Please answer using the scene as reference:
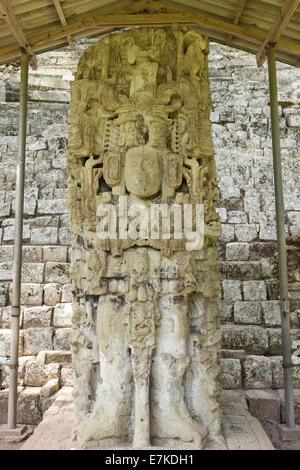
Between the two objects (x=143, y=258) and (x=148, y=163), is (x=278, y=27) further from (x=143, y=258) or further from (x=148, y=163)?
(x=143, y=258)

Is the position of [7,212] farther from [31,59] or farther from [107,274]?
[107,274]

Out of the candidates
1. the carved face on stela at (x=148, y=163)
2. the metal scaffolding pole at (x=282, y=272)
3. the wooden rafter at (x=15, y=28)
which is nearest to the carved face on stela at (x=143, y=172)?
the carved face on stela at (x=148, y=163)

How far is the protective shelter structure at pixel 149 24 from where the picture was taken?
15.3ft

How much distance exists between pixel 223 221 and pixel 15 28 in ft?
15.1

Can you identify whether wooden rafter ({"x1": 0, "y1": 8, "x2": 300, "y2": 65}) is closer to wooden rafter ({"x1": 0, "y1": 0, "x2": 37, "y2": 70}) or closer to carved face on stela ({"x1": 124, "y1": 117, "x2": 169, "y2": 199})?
wooden rafter ({"x1": 0, "y1": 0, "x2": 37, "y2": 70})

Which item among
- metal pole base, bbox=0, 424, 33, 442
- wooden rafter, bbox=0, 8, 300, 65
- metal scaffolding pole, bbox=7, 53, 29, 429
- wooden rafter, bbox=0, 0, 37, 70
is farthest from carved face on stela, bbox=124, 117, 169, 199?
metal pole base, bbox=0, 424, 33, 442

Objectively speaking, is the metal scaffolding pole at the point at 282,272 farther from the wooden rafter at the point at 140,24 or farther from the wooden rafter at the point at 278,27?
the wooden rafter at the point at 140,24

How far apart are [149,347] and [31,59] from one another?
398cm

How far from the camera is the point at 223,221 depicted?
24.6 ft

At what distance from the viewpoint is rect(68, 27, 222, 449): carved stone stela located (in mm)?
3846

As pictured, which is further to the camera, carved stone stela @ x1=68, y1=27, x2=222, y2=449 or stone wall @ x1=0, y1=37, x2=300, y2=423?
stone wall @ x1=0, y1=37, x2=300, y2=423

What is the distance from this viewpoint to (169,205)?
165 inches

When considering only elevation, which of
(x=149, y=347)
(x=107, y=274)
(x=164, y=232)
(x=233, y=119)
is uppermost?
(x=233, y=119)
